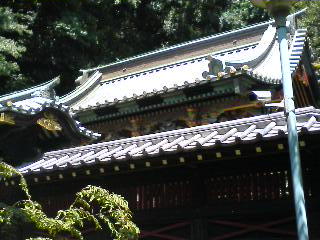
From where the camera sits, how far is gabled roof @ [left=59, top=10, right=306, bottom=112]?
1283 centimetres

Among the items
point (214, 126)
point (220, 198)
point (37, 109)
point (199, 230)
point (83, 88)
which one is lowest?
point (199, 230)

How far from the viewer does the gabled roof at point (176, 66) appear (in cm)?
1283

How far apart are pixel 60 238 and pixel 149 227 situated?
1530 mm

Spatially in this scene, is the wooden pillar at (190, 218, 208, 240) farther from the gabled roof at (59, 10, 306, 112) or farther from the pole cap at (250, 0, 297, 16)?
the gabled roof at (59, 10, 306, 112)

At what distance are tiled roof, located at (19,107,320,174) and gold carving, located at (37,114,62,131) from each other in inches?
27.4

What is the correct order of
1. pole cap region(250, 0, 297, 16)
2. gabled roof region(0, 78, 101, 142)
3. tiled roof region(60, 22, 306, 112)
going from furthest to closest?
tiled roof region(60, 22, 306, 112) < gabled roof region(0, 78, 101, 142) < pole cap region(250, 0, 297, 16)

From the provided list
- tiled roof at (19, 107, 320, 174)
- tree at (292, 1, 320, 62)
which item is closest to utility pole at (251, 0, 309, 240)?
tiled roof at (19, 107, 320, 174)

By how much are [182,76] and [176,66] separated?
4.08ft

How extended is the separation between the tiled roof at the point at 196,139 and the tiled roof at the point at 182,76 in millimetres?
3162

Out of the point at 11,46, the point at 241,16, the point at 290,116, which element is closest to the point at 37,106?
the point at 290,116

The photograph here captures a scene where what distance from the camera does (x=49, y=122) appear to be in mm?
9242

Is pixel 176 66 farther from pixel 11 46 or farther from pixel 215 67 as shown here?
pixel 11 46

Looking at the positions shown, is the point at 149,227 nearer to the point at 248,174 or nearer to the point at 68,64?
the point at 248,174

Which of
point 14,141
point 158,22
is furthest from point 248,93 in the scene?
point 158,22
